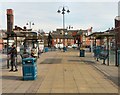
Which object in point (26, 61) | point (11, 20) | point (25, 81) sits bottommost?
point (25, 81)

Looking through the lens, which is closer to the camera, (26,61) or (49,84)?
(49,84)

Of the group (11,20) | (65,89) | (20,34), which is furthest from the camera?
(11,20)

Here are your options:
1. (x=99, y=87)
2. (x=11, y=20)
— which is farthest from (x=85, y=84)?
(x=11, y=20)

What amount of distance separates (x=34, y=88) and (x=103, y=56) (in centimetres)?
1469

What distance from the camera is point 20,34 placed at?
77.7 ft

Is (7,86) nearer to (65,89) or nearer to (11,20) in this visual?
(65,89)

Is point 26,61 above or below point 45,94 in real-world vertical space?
above

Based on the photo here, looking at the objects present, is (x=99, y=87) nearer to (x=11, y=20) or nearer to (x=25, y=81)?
(x=25, y=81)

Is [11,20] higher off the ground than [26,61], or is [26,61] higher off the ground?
[11,20]

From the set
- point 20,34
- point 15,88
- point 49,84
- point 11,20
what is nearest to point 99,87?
point 49,84

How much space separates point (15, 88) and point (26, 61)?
2874 millimetres

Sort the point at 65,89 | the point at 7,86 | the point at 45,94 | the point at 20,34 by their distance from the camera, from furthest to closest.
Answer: the point at 20,34 → the point at 7,86 → the point at 65,89 → the point at 45,94

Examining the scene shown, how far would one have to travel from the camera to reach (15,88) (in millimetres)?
11484

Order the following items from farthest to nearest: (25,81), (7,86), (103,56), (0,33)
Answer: (0,33) < (103,56) < (25,81) < (7,86)
